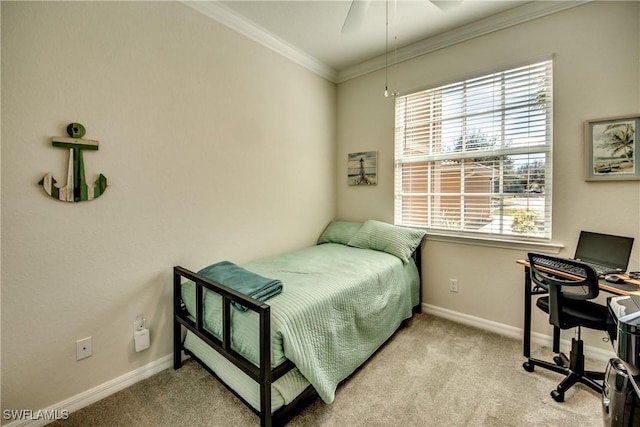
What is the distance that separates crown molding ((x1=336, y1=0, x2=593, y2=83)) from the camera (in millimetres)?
2096

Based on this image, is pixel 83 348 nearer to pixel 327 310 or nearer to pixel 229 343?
pixel 229 343

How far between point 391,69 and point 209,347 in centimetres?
305

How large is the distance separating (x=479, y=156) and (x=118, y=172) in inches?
111

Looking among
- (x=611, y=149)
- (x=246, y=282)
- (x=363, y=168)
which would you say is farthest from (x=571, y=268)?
(x=363, y=168)

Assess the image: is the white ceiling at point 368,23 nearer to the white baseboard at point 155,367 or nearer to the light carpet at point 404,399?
the light carpet at point 404,399

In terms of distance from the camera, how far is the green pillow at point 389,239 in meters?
2.61

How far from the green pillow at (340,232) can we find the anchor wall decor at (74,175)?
7.08ft

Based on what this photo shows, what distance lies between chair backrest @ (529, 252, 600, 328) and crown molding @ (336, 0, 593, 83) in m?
1.88

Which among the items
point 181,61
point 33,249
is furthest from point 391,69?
point 33,249

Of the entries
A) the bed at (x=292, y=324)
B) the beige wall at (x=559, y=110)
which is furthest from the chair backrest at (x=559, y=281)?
the bed at (x=292, y=324)

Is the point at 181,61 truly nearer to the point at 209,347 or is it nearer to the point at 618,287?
the point at 209,347

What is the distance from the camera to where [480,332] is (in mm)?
2420

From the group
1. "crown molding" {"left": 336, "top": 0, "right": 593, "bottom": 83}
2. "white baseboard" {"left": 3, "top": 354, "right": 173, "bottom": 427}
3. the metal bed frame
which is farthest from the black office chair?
"white baseboard" {"left": 3, "top": 354, "right": 173, "bottom": 427}

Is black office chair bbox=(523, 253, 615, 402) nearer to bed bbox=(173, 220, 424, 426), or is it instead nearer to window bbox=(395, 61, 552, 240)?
window bbox=(395, 61, 552, 240)
